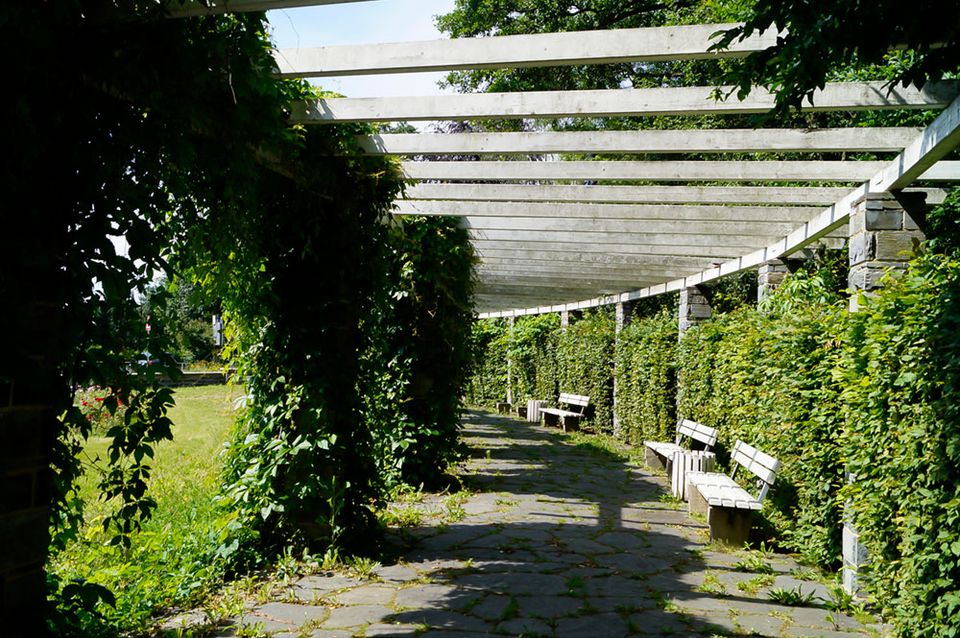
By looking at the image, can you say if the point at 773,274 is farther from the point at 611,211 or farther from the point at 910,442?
the point at 910,442

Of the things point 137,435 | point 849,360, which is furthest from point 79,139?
point 849,360

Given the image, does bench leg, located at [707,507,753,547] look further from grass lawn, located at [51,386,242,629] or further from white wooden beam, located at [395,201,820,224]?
grass lawn, located at [51,386,242,629]

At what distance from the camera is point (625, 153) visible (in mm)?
6074

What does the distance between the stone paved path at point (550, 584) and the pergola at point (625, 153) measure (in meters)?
2.90

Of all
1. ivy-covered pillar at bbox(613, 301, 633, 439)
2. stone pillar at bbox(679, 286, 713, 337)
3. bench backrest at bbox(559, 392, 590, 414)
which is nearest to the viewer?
stone pillar at bbox(679, 286, 713, 337)

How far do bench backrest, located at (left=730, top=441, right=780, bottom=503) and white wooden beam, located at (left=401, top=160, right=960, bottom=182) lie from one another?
7.41 feet

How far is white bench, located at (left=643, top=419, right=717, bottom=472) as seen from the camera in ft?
27.1

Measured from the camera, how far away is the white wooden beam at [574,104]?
4438mm

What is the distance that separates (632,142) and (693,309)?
243 inches

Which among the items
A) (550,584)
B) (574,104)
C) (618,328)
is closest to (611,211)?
(574,104)

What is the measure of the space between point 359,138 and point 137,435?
9.73ft

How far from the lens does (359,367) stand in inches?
221

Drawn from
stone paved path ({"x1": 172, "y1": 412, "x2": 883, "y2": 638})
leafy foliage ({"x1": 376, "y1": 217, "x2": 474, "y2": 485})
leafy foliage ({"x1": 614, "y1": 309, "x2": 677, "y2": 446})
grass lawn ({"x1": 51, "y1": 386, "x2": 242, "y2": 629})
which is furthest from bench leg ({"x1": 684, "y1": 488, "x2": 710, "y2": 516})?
grass lawn ({"x1": 51, "y1": 386, "x2": 242, "y2": 629})

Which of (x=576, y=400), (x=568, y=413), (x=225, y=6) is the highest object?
(x=225, y=6)
